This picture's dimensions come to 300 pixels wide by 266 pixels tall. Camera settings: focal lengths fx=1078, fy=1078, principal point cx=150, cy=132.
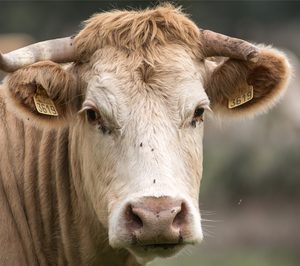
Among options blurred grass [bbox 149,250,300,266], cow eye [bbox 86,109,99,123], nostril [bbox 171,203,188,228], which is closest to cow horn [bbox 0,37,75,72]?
cow eye [bbox 86,109,99,123]

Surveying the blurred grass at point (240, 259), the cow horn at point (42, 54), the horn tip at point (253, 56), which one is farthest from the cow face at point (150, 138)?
the blurred grass at point (240, 259)

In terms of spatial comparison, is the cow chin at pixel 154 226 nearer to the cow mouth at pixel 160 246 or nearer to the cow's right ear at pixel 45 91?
the cow mouth at pixel 160 246

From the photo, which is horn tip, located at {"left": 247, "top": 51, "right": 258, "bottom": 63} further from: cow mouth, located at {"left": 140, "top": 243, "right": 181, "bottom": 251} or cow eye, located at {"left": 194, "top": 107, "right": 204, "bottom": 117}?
cow mouth, located at {"left": 140, "top": 243, "right": 181, "bottom": 251}

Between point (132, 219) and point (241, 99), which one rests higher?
point (241, 99)

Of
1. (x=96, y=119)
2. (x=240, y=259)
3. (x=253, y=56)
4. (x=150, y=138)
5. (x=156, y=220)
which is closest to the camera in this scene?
(x=156, y=220)

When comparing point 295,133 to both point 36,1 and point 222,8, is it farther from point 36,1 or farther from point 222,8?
point 36,1

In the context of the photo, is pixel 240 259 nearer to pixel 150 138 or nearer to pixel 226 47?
pixel 226 47

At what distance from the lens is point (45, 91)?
335 inches

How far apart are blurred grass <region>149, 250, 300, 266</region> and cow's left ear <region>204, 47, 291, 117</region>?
9.74 meters

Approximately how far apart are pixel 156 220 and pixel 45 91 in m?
1.77

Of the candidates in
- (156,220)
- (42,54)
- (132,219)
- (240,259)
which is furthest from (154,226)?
(240,259)

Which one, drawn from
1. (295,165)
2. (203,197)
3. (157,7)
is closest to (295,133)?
(295,165)

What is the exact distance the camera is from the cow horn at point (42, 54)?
8.16m

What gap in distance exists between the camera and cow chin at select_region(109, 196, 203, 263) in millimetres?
Result: 7285
